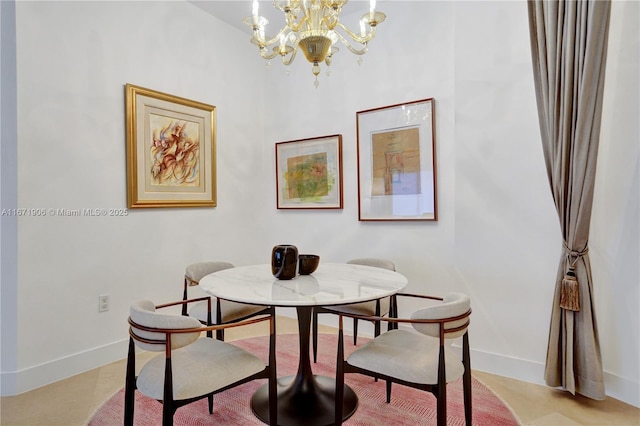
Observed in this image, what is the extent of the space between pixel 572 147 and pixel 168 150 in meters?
3.07

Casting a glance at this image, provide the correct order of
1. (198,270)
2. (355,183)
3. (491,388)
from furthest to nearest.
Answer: (355,183) < (198,270) < (491,388)

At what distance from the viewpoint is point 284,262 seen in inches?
80.0

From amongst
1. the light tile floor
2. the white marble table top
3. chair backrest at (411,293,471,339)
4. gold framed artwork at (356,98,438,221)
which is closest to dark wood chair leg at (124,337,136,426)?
the white marble table top

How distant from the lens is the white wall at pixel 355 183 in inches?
93.6

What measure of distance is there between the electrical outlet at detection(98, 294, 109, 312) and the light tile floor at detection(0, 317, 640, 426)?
47 cm

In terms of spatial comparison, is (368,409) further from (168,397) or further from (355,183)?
(355,183)

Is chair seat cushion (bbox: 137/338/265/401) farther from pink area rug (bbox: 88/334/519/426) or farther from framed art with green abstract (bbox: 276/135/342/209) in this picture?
framed art with green abstract (bbox: 276/135/342/209)

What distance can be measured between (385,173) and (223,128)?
175 cm

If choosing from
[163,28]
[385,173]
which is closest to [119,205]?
[163,28]

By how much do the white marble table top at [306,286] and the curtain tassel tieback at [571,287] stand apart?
1.00 m

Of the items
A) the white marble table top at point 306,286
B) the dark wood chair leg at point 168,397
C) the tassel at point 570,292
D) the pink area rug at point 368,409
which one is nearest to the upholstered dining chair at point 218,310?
the white marble table top at point 306,286

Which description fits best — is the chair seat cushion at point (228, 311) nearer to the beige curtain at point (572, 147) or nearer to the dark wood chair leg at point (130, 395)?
the dark wood chair leg at point (130, 395)

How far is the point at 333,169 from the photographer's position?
369cm

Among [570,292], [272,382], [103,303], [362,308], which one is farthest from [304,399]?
[103,303]
